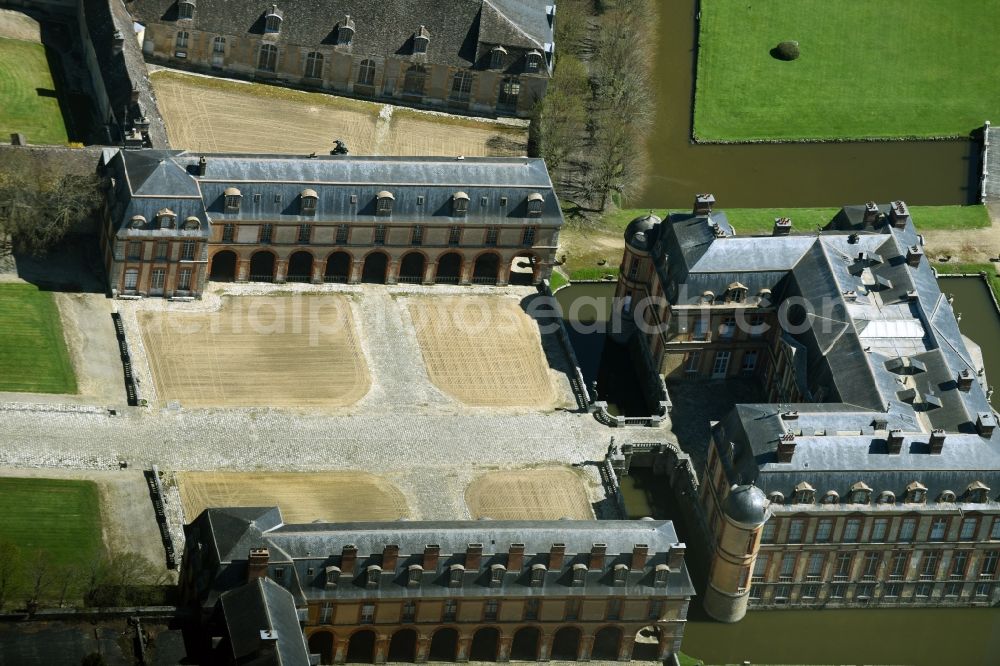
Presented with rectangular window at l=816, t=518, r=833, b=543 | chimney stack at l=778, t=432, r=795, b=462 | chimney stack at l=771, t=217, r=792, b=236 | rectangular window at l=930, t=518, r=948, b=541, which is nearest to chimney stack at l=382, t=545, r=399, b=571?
chimney stack at l=778, t=432, r=795, b=462

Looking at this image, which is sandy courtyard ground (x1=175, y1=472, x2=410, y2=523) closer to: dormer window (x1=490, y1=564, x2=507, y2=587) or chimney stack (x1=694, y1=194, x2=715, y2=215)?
dormer window (x1=490, y1=564, x2=507, y2=587)

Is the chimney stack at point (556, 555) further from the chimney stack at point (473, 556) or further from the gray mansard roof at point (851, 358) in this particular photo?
the gray mansard roof at point (851, 358)

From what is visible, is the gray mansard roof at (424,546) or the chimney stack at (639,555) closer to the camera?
the gray mansard roof at (424,546)

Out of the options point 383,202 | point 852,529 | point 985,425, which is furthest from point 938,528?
point 383,202

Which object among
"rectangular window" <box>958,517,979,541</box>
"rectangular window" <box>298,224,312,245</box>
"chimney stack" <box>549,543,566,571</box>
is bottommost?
"rectangular window" <box>958,517,979,541</box>

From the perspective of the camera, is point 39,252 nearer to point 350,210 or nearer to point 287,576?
point 350,210

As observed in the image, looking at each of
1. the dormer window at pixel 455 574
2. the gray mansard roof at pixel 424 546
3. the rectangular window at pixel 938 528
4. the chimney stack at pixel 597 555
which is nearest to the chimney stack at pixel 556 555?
the gray mansard roof at pixel 424 546

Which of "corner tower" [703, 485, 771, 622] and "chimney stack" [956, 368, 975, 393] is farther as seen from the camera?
"chimney stack" [956, 368, 975, 393]
